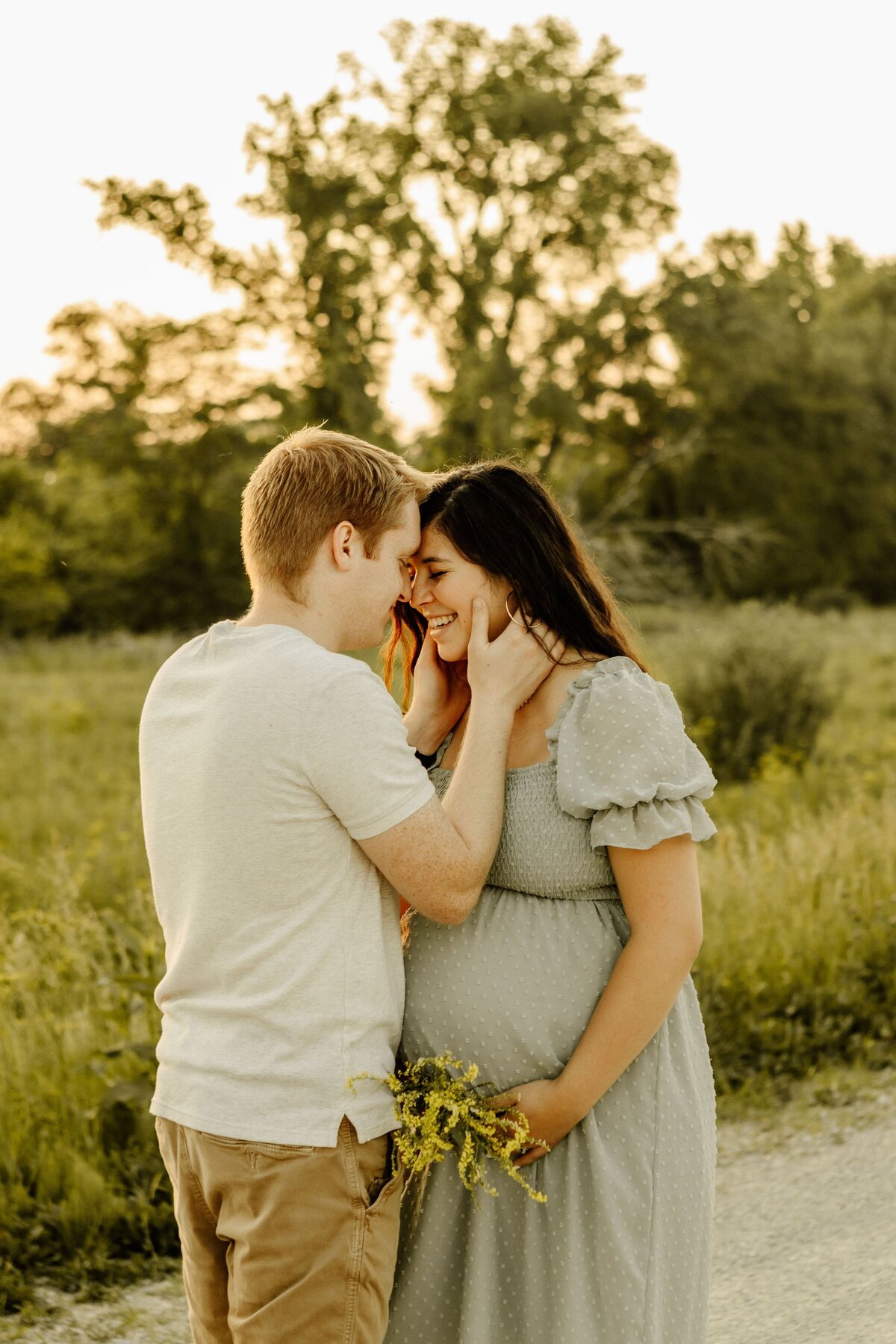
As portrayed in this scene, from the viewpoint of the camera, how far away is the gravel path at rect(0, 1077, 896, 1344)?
3.52 metres

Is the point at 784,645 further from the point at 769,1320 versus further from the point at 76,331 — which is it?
the point at 76,331

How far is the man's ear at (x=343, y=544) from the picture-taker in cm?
216

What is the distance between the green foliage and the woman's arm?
31.7 ft

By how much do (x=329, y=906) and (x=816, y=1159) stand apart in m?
3.25

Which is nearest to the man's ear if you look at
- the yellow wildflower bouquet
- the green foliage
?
the yellow wildflower bouquet

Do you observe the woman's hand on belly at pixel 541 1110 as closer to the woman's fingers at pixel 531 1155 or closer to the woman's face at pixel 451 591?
the woman's fingers at pixel 531 1155

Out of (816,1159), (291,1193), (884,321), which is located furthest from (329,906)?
(884,321)

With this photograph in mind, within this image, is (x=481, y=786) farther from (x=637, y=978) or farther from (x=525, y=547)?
(x=525, y=547)

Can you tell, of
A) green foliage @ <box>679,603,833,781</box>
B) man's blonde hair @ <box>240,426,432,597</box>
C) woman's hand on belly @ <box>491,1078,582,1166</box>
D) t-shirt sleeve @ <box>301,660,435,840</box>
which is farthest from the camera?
green foliage @ <box>679,603,833,781</box>

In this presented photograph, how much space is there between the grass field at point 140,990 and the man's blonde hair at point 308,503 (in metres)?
Result: 2.64

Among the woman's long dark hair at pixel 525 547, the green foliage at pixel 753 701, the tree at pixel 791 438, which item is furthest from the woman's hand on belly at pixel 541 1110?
the tree at pixel 791 438

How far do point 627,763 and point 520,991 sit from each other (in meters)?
0.46

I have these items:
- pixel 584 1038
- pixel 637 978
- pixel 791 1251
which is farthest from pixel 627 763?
pixel 791 1251

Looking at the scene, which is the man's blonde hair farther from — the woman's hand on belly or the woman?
the woman's hand on belly
